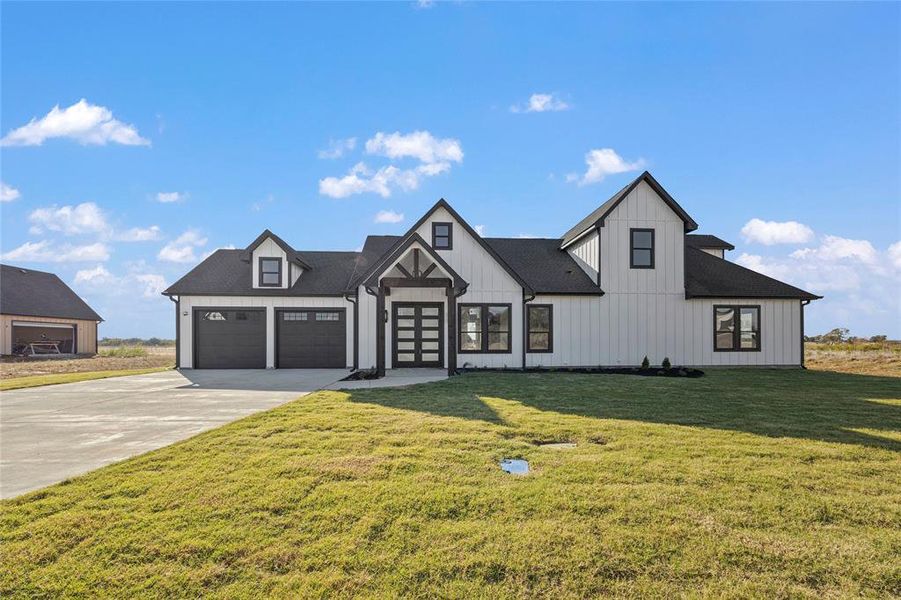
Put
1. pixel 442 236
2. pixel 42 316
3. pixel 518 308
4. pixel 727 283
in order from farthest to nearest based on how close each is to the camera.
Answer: pixel 42 316 → pixel 727 283 → pixel 442 236 → pixel 518 308

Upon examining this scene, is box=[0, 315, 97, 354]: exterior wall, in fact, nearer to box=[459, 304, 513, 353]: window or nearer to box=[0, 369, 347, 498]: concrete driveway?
box=[0, 369, 347, 498]: concrete driveway

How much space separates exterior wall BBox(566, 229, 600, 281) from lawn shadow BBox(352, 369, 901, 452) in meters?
5.40

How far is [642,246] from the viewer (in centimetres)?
1795

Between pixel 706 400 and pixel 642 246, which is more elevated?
pixel 642 246

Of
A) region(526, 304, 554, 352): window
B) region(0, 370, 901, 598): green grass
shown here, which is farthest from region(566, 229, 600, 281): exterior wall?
region(0, 370, 901, 598): green grass

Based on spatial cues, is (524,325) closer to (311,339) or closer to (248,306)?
(311,339)

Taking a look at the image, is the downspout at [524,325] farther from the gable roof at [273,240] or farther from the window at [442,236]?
the gable roof at [273,240]

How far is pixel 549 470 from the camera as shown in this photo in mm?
4977

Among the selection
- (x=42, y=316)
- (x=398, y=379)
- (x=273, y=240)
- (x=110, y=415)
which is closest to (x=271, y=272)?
→ (x=273, y=240)

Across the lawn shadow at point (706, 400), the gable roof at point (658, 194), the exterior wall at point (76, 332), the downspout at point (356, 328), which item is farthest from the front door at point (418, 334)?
the exterior wall at point (76, 332)

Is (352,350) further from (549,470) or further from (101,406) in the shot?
(549,470)

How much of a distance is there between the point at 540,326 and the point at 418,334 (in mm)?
4808

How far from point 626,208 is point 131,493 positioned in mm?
17853

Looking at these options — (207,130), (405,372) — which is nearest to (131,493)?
(405,372)
